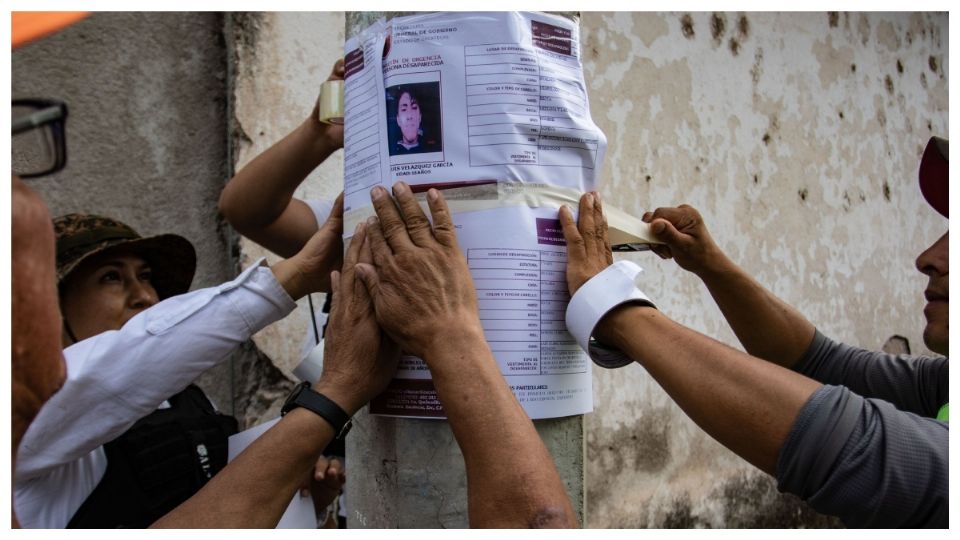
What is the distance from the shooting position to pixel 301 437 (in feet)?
4.67

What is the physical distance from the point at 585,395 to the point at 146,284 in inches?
52.4

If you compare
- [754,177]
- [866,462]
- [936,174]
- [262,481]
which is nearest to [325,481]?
[262,481]

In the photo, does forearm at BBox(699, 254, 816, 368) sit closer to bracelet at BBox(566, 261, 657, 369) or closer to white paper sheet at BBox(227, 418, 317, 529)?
bracelet at BBox(566, 261, 657, 369)

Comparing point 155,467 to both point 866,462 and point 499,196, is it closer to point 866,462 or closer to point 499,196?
point 499,196

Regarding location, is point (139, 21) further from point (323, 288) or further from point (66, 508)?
point (66, 508)

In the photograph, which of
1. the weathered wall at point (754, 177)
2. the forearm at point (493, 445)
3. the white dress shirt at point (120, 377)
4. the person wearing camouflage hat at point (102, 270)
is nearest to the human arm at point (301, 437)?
the forearm at point (493, 445)

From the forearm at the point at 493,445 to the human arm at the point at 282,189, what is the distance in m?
0.91

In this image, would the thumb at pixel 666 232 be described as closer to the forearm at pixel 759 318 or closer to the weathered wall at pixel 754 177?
the forearm at pixel 759 318

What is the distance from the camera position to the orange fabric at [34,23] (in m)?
0.91

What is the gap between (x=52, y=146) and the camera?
92 cm

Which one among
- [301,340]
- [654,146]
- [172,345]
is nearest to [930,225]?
[654,146]

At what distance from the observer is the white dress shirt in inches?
59.0

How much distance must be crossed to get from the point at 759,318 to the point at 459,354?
94cm

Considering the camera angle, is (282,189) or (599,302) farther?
(282,189)
